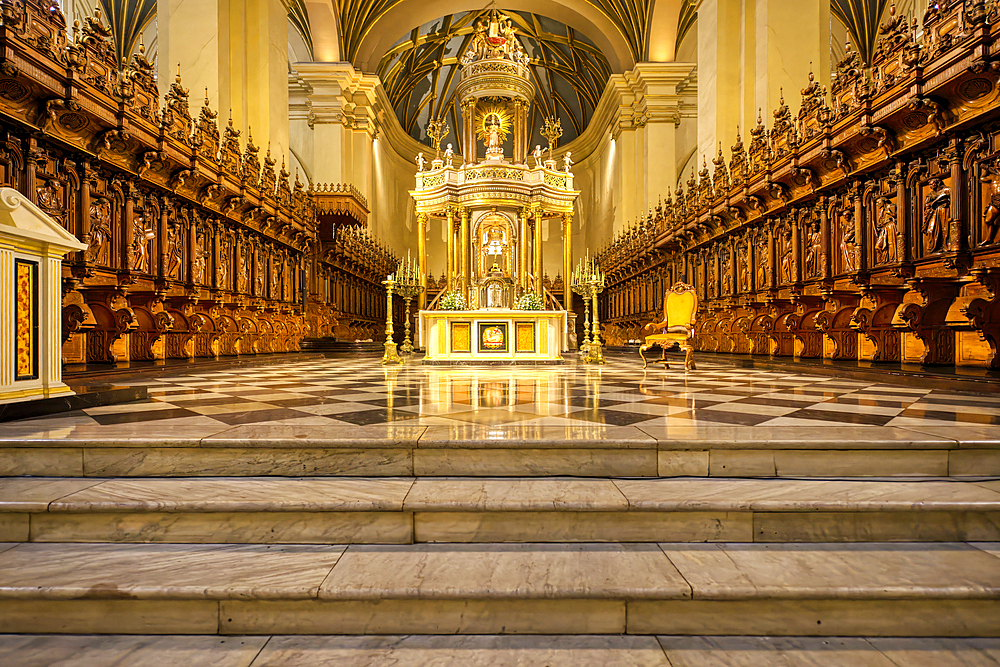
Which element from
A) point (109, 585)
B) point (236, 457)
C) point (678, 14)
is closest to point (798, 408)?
point (236, 457)

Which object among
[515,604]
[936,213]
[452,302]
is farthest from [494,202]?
[515,604]

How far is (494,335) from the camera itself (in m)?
9.19

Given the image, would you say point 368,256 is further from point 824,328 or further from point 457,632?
point 457,632

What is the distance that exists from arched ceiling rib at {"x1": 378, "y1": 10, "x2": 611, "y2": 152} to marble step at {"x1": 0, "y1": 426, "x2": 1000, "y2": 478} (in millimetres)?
22776

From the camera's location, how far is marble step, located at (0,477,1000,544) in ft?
5.92

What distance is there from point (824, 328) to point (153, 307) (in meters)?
9.56

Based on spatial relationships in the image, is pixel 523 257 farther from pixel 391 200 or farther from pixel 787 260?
pixel 391 200

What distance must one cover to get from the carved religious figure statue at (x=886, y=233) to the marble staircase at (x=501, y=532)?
4600mm

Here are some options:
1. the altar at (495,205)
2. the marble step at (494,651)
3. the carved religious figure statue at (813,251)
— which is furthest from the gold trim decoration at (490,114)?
the marble step at (494,651)

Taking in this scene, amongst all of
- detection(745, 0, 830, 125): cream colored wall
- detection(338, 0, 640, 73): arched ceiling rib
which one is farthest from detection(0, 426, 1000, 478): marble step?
detection(338, 0, 640, 73): arched ceiling rib

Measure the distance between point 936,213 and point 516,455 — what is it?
585 cm

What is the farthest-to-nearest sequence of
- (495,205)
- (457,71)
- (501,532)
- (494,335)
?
(457,71) → (495,205) → (494,335) → (501,532)

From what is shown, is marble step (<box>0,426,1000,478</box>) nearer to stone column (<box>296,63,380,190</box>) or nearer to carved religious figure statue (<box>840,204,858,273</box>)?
carved religious figure statue (<box>840,204,858,273</box>)

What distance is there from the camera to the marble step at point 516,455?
6.89ft
